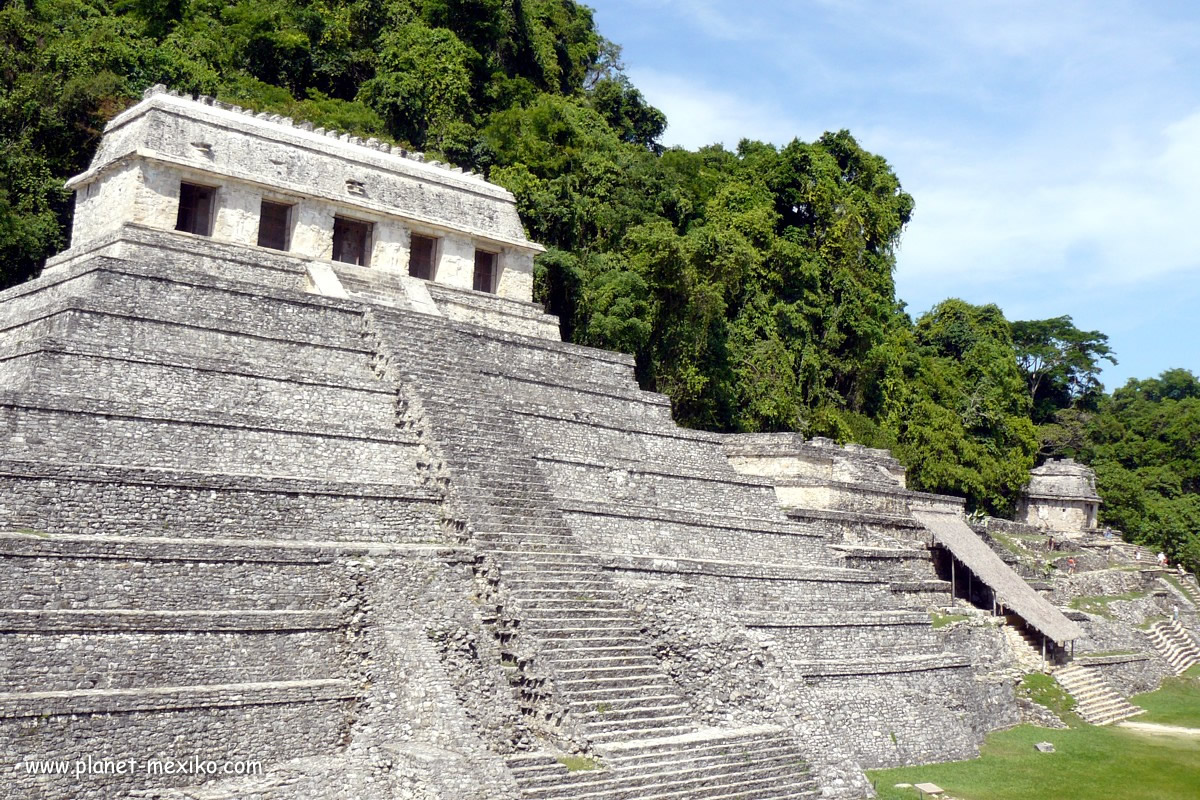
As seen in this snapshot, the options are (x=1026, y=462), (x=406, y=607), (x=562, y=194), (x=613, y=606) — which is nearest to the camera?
(x=406, y=607)

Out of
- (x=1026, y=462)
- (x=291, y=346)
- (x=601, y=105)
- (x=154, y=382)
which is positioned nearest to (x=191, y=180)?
(x=291, y=346)

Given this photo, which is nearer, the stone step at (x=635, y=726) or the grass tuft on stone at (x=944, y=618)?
the stone step at (x=635, y=726)

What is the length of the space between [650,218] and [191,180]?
14819mm

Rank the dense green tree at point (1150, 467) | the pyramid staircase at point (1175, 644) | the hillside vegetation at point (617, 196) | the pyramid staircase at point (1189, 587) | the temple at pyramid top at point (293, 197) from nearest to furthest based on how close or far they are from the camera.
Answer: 1. the temple at pyramid top at point (293, 197)
2. the hillside vegetation at point (617, 196)
3. the pyramid staircase at point (1175, 644)
4. the pyramid staircase at point (1189, 587)
5. the dense green tree at point (1150, 467)

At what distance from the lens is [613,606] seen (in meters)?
15.2

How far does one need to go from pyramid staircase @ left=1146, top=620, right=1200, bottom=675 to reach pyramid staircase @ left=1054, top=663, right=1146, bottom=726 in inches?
279

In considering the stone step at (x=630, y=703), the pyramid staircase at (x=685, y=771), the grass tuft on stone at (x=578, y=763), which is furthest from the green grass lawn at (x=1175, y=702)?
the grass tuft on stone at (x=578, y=763)

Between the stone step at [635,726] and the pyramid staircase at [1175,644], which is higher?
the stone step at [635,726]

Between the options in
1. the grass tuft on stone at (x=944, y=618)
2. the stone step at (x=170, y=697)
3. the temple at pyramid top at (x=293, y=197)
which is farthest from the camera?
the grass tuft on stone at (x=944, y=618)

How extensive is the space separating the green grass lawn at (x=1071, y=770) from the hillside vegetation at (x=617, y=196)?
13.8m

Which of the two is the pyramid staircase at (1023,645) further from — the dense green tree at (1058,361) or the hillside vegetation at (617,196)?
the dense green tree at (1058,361)

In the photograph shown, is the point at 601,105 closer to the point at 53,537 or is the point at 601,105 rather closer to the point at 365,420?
the point at 365,420

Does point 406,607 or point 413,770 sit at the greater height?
point 406,607

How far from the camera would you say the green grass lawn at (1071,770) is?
16.2 m
